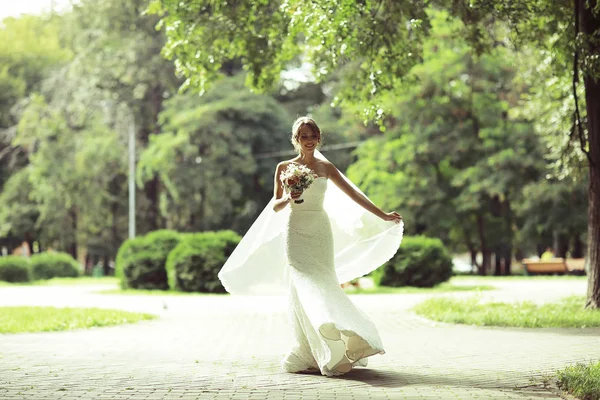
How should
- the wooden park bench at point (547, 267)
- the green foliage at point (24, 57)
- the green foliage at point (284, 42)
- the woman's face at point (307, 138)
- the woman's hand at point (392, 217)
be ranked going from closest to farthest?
the woman's face at point (307, 138), the woman's hand at point (392, 217), the green foliage at point (284, 42), the wooden park bench at point (547, 267), the green foliage at point (24, 57)

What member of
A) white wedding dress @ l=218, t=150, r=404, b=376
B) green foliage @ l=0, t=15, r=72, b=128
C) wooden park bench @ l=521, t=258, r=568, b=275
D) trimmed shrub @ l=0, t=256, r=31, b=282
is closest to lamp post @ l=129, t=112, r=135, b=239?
trimmed shrub @ l=0, t=256, r=31, b=282

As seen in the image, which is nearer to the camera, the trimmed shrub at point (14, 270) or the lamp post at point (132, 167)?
the trimmed shrub at point (14, 270)

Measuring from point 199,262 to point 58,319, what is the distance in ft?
38.3

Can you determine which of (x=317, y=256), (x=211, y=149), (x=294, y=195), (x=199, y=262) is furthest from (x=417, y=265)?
(x=294, y=195)

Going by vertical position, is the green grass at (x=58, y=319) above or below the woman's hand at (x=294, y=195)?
below

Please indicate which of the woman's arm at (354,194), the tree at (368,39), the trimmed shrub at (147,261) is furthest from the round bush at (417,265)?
the woman's arm at (354,194)

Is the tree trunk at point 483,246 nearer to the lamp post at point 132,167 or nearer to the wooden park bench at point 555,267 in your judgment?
the wooden park bench at point 555,267

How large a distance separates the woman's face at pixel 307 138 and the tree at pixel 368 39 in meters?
5.24

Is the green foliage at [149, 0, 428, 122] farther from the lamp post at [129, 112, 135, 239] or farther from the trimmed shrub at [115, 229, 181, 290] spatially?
the lamp post at [129, 112, 135, 239]

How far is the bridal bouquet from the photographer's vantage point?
909cm

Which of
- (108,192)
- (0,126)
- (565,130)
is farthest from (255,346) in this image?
(0,126)

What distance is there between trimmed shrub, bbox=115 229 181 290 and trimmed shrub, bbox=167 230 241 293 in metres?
1.43

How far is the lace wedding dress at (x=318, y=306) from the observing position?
28.4 ft

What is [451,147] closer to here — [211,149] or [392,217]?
[211,149]
